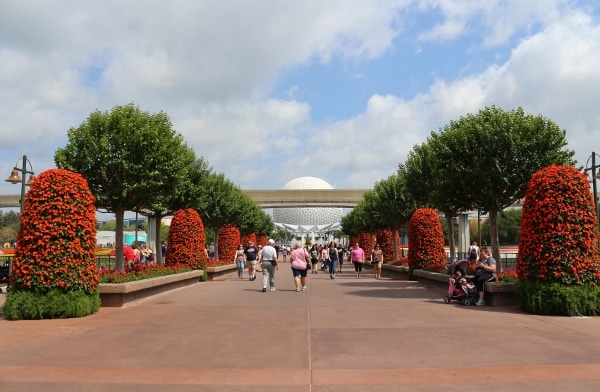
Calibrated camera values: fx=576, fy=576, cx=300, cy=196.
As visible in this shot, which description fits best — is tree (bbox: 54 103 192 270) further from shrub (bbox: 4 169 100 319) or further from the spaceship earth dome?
the spaceship earth dome

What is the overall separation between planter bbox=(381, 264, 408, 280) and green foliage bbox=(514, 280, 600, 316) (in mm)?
13568

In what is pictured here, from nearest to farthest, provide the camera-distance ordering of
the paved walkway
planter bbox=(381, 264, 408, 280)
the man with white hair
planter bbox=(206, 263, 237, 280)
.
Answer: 1. the paved walkway
2. the man with white hair
3. planter bbox=(381, 264, 408, 280)
4. planter bbox=(206, 263, 237, 280)

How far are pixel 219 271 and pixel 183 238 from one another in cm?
615

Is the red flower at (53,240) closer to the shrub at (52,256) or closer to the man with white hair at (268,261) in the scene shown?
the shrub at (52,256)

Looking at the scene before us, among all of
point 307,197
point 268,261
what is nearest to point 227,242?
point 268,261

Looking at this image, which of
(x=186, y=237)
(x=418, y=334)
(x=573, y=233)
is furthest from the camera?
(x=186, y=237)

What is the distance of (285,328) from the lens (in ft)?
34.2

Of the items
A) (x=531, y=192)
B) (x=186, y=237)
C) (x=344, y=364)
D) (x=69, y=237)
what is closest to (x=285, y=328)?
(x=344, y=364)

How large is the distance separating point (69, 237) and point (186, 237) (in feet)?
36.3

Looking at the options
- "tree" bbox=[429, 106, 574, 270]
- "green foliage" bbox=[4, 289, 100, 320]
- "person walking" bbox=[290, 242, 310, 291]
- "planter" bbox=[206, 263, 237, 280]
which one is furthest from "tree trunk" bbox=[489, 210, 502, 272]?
"planter" bbox=[206, 263, 237, 280]

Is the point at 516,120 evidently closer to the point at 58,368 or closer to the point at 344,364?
the point at 344,364

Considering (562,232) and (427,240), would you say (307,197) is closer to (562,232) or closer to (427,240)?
(427,240)

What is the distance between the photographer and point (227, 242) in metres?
38.5

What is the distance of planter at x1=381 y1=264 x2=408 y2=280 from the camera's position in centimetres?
2632
